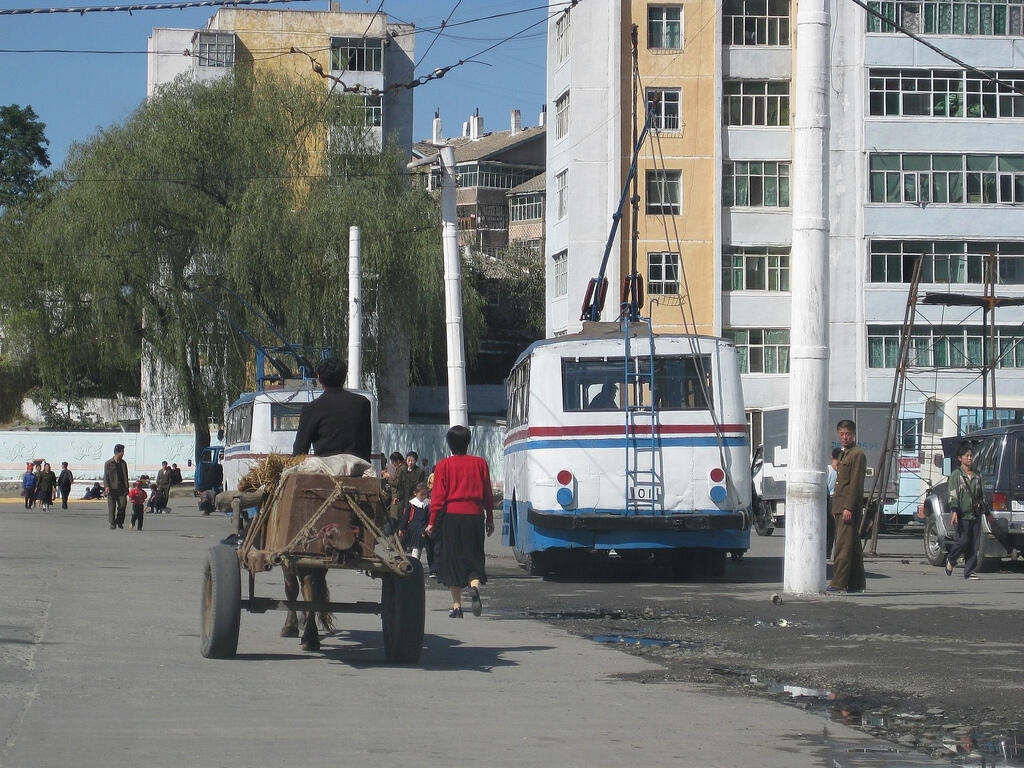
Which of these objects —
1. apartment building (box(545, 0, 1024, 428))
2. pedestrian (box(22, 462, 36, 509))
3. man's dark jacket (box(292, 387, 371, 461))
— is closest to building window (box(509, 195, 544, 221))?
apartment building (box(545, 0, 1024, 428))

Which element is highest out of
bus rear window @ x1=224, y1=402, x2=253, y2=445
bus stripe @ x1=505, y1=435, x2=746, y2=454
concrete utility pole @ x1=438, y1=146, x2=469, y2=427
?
concrete utility pole @ x1=438, y1=146, x2=469, y2=427

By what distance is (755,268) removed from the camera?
51281 mm

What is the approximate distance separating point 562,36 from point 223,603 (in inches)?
1758

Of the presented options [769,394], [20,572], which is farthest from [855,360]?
[20,572]

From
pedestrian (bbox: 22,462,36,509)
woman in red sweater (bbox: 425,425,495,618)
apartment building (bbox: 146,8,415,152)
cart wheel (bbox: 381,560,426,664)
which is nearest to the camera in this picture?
cart wheel (bbox: 381,560,426,664)

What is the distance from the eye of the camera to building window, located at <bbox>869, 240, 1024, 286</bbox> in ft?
161

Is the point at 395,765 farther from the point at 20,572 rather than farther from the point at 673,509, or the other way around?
the point at 20,572

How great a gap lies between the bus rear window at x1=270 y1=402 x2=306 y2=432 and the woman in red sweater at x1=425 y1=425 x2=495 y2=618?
22.5 meters

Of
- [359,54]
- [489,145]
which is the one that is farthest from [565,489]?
[489,145]

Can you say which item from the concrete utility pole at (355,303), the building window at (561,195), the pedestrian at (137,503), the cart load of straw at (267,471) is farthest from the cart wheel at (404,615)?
the building window at (561,195)

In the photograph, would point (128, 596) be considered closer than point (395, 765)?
No

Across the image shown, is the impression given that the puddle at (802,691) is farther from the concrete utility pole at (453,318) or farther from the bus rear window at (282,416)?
the bus rear window at (282,416)

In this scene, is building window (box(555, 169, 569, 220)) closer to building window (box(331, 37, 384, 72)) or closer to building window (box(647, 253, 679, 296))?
building window (box(647, 253, 679, 296))

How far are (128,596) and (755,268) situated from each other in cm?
3862
